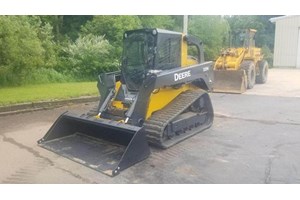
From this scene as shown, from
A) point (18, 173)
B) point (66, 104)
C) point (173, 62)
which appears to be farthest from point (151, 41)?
point (66, 104)

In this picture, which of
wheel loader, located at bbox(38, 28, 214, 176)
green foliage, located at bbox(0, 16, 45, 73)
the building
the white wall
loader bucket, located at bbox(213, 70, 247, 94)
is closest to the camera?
wheel loader, located at bbox(38, 28, 214, 176)

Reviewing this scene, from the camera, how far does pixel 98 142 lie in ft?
17.4

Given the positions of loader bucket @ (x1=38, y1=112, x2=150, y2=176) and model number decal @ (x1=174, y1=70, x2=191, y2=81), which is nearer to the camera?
loader bucket @ (x1=38, y1=112, x2=150, y2=176)

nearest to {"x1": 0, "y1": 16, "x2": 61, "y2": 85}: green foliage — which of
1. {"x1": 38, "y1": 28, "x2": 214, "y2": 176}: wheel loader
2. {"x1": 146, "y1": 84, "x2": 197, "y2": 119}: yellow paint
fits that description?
{"x1": 38, "y1": 28, "x2": 214, "y2": 176}: wheel loader

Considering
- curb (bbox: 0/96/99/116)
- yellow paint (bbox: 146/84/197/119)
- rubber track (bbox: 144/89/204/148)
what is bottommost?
curb (bbox: 0/96/99/116)

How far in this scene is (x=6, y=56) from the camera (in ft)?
34.4

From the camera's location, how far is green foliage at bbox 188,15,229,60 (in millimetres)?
21328

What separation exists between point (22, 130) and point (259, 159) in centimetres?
465

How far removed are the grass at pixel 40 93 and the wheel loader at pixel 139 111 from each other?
11.8 ft

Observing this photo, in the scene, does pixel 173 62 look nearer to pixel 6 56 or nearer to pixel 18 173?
pixel 18 173

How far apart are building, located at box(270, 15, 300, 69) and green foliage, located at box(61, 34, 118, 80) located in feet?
56.8

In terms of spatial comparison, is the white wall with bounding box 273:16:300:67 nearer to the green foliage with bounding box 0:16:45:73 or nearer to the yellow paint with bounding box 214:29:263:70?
the yellow paint with bounding box 214:29:263:70

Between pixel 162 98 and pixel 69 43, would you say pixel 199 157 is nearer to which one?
pixel 162 98

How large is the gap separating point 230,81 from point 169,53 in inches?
264
